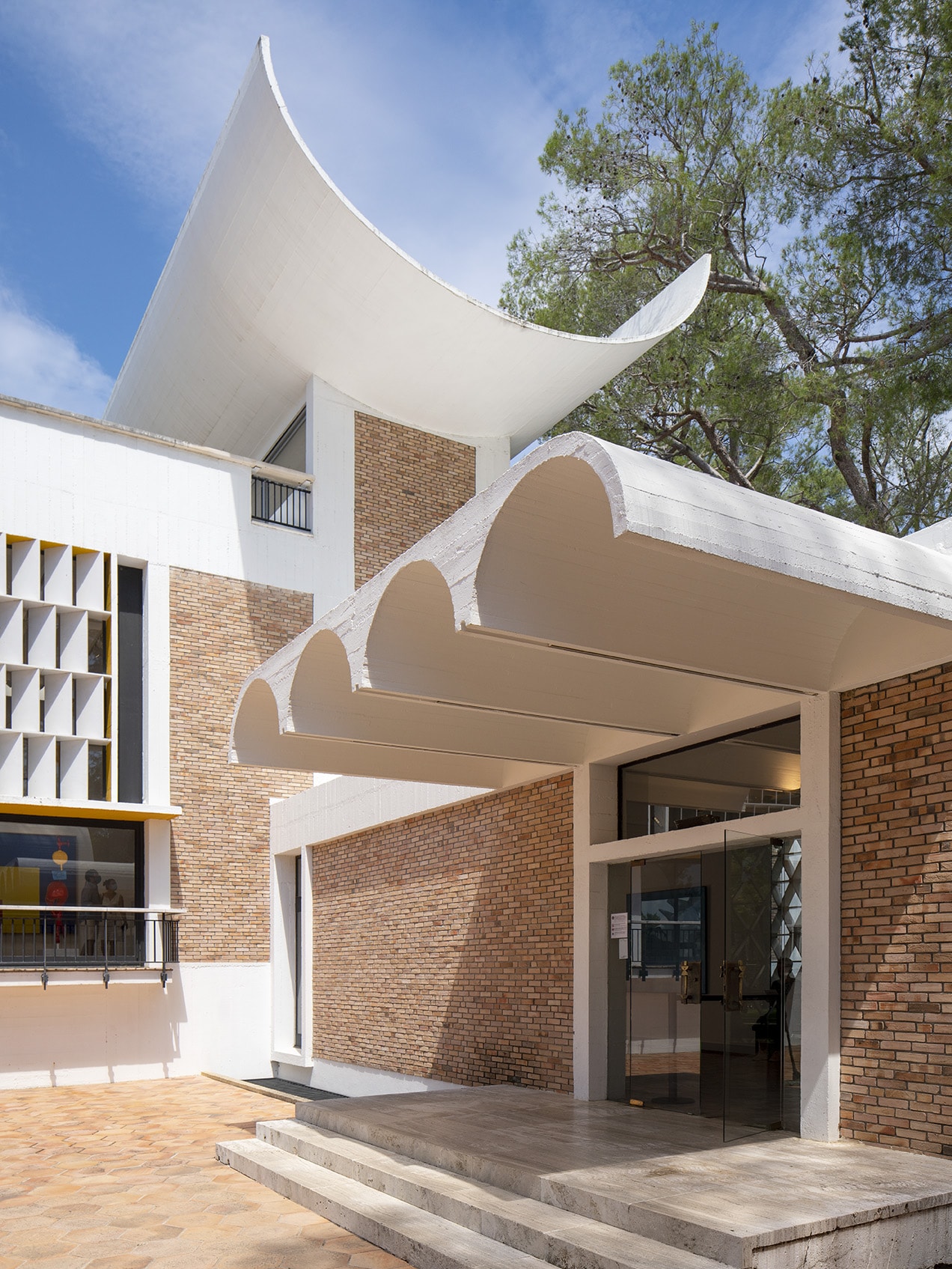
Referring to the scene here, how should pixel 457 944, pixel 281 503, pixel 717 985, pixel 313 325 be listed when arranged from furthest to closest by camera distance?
pixel 281 503
pixel 313 325
pixel 457 944
pixel 717 985

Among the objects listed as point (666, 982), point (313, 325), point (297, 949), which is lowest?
point (297, 949)

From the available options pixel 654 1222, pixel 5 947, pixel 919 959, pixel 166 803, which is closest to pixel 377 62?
pixel 166 803

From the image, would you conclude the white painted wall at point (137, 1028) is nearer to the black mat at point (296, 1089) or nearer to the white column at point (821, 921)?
the black mat at point (296, 1089)

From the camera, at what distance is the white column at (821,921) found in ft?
21.9

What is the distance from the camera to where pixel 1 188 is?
71.1 ft

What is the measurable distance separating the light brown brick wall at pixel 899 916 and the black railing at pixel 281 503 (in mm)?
11718

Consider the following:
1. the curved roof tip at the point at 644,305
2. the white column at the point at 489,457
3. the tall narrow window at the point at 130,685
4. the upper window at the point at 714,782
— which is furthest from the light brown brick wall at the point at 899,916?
the white column at the point at 489,457

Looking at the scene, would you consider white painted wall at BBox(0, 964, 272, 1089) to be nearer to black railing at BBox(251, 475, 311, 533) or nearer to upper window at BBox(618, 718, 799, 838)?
black railing at BBox(251, 475, 311, 533)

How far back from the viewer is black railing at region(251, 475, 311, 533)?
17188 millimetres

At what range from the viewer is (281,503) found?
17484mm

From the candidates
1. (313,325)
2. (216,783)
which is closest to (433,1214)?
(216,783)

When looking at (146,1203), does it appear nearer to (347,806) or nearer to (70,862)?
(347,806)

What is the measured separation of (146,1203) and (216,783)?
28.9 ft

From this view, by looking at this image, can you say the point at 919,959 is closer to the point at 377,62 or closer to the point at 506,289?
the point at 377,62
